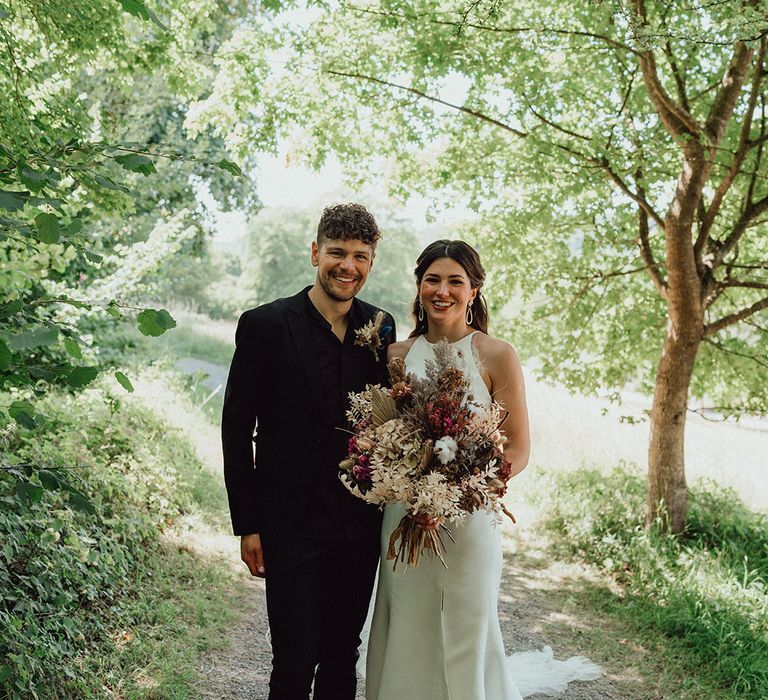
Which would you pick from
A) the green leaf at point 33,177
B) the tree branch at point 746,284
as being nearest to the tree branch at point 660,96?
the tree branch at point 746,284

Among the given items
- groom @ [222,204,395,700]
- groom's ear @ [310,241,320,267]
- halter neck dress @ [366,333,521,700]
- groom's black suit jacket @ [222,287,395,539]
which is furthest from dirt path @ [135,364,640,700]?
groom's ear @ [310,241,320,267]

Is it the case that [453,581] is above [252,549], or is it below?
below

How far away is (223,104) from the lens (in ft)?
22.8

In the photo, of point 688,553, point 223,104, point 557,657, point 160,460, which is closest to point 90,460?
point 160,460

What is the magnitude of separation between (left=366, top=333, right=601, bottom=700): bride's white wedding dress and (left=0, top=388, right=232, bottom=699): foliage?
4.97 feet

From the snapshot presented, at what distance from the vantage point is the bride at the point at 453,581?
3.43m

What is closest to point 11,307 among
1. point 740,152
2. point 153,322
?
point 153,322

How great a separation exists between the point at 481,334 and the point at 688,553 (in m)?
4.21

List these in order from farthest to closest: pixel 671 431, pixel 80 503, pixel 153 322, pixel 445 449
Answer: pixel 671 431
pixel 445 449
pixel 80 503
pixel 153 322

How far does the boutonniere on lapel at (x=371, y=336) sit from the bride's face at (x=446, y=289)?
13.7 inches

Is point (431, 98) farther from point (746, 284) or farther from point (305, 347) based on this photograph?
point (305, 347)

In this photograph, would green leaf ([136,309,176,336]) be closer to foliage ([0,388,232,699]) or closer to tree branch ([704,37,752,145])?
foliage ([0,388,232,699])

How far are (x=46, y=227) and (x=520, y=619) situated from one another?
534cm

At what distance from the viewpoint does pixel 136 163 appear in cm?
229
